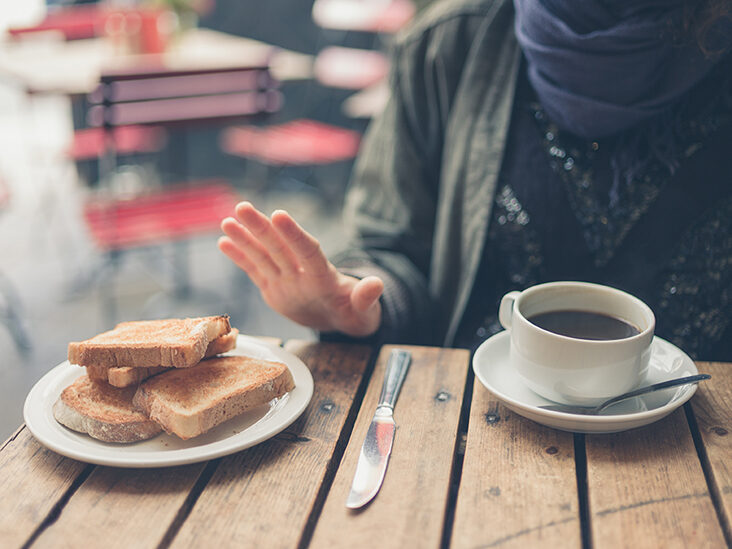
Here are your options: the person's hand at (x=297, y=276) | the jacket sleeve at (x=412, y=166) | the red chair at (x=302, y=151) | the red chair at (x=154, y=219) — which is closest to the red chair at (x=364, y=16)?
the red chair at (x=302, y=151)

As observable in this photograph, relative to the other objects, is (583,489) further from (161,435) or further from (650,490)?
(161,435)

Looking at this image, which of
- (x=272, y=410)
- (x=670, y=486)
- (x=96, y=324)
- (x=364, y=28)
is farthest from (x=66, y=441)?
(x=364, y=28)

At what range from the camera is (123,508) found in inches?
28.7

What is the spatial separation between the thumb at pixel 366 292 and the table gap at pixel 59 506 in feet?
1.24

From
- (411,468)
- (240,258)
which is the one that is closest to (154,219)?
(240,258)

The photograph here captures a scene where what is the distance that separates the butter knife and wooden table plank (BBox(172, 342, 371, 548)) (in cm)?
4

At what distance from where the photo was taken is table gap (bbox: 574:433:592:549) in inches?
27.9

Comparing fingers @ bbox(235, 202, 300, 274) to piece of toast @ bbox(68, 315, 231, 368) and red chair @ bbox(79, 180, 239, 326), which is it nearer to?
piece of toast @ bbox(68, 315, 231, 368)

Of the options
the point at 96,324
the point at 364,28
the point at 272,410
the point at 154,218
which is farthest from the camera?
the point at 364,28

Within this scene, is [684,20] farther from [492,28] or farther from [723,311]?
[723,311]

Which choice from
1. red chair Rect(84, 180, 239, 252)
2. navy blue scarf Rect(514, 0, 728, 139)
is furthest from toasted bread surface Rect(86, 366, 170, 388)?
red chair Rect(84, 180, 239, 252)

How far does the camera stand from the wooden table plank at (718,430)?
737 millimetres

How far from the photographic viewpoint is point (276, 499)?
2.43 feet

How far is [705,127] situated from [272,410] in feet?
2.55
